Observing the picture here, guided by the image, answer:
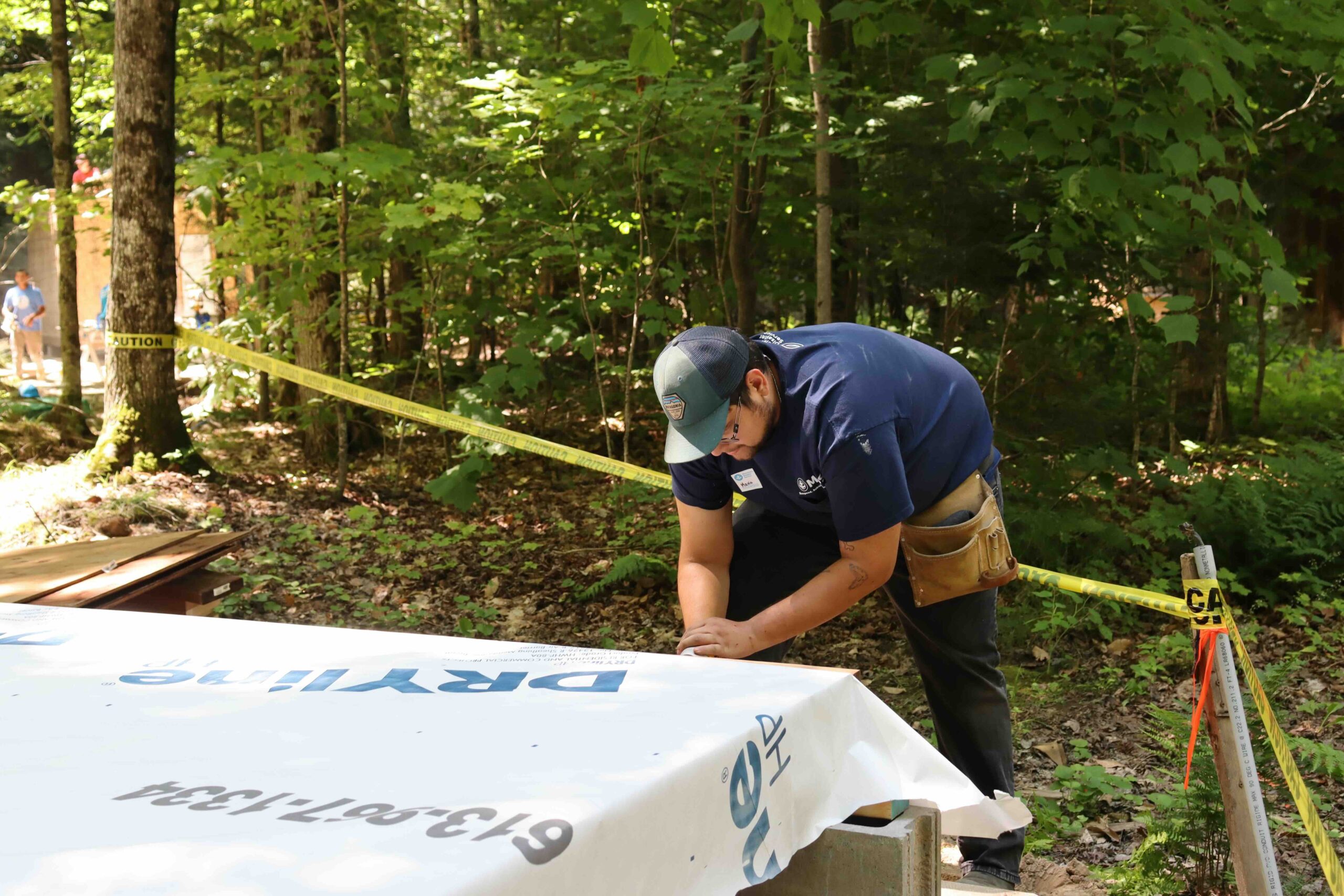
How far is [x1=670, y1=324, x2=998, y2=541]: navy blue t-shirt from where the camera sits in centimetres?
251

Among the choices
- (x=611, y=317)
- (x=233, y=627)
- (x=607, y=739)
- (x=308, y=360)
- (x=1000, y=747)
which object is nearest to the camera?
(x=607, y=739)

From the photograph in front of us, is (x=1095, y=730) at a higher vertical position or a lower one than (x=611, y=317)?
lower

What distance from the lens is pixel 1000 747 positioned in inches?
118

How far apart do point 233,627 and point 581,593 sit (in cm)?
366

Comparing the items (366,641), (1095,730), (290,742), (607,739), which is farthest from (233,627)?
(1095,730)

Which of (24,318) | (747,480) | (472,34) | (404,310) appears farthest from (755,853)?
(24,318)

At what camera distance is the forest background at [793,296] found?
4.54 meters

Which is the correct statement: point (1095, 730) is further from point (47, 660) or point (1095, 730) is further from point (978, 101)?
point (47, 660)

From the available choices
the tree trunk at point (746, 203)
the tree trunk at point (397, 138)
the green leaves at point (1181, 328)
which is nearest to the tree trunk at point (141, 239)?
the tree trunk at point (397, 138)

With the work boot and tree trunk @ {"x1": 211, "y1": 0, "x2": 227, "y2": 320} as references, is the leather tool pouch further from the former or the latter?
tree trunk @ {"x1": 211, "y1": 0, "x2": 227, "y2": 320}

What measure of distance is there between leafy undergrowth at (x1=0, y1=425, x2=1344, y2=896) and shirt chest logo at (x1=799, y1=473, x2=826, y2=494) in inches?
53.8

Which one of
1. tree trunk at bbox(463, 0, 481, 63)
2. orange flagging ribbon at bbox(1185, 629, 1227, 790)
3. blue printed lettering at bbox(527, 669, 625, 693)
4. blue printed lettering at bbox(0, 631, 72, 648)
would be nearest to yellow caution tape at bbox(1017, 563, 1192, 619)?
orange flagging ribbon at bbox(1185, 629, 1227, 790)

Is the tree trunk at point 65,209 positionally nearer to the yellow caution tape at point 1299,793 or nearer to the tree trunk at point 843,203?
the tree trunk at point 843,203

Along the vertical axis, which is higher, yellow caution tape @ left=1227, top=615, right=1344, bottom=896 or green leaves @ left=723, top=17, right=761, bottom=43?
green leaves @ left=723, top=17, right=761, bottom=43
